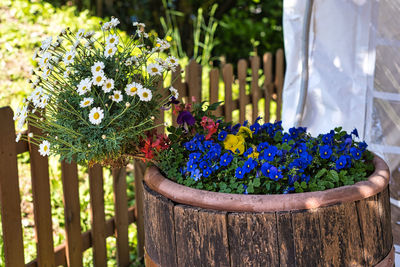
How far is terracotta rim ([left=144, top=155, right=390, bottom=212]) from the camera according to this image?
1.39 metres

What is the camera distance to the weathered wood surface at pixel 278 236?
1.38 m

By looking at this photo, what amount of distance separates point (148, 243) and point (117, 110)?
49cm

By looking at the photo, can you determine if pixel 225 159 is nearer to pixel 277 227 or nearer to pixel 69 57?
pixel 277 227

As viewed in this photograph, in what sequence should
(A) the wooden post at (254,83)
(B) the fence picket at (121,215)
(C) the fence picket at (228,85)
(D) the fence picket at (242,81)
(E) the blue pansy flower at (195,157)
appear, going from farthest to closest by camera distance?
(A) the wooden post at (254,83) → (D) the fence picket at (242,81) → (C) the fence picket at (228,85) → (B) the fence picket at (121,215) → (E) the blue pansy flower at (195,157)

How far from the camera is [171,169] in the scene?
65.3 inches

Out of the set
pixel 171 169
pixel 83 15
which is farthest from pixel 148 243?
pixel 83 15

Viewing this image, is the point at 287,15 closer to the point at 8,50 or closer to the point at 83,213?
the point at 83,213

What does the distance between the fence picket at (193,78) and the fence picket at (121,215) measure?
697 mm

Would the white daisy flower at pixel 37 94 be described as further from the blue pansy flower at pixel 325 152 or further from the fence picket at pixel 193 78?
the fence picket at pixel 193 78

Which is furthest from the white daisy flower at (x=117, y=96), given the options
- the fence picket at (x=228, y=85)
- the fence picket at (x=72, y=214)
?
the fence picket at (x=228, y=85)

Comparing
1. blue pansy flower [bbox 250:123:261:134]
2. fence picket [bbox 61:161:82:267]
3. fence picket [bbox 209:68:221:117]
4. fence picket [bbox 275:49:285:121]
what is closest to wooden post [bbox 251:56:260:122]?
fence picket [bbox 275:49:285:121]

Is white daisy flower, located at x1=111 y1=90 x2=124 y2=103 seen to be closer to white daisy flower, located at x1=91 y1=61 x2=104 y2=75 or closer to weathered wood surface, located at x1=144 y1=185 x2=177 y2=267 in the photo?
white daisy flower, located at x1=91 y1=61 x2=104 y2=75

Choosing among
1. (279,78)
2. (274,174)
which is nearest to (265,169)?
(274,174)

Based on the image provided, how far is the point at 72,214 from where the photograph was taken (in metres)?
2.42
